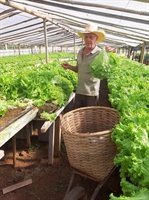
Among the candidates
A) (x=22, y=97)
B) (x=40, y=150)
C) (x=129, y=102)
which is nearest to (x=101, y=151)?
(x=129, y=102)

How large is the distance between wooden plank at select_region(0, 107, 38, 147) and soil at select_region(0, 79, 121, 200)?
1.28 m

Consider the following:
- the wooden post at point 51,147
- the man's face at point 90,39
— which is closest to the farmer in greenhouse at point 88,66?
the man's face at point 90,39

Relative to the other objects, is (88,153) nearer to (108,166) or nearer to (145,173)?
(108,166)

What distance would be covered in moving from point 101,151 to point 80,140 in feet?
0.92

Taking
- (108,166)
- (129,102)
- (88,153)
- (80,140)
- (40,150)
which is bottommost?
(40,150)

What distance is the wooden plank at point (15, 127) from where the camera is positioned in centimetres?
258

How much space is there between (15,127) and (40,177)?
1.52 m

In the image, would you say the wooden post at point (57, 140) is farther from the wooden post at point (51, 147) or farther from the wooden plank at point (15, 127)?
the wooden plank at point (15, 127)

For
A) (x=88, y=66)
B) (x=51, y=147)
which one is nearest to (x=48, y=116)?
(x=51, y=147)

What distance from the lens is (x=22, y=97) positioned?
12.8ft

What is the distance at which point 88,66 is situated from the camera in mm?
4383

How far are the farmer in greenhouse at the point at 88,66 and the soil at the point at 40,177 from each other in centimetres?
133

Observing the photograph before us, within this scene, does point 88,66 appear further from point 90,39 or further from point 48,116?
point 48,116

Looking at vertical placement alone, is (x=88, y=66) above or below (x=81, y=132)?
above
